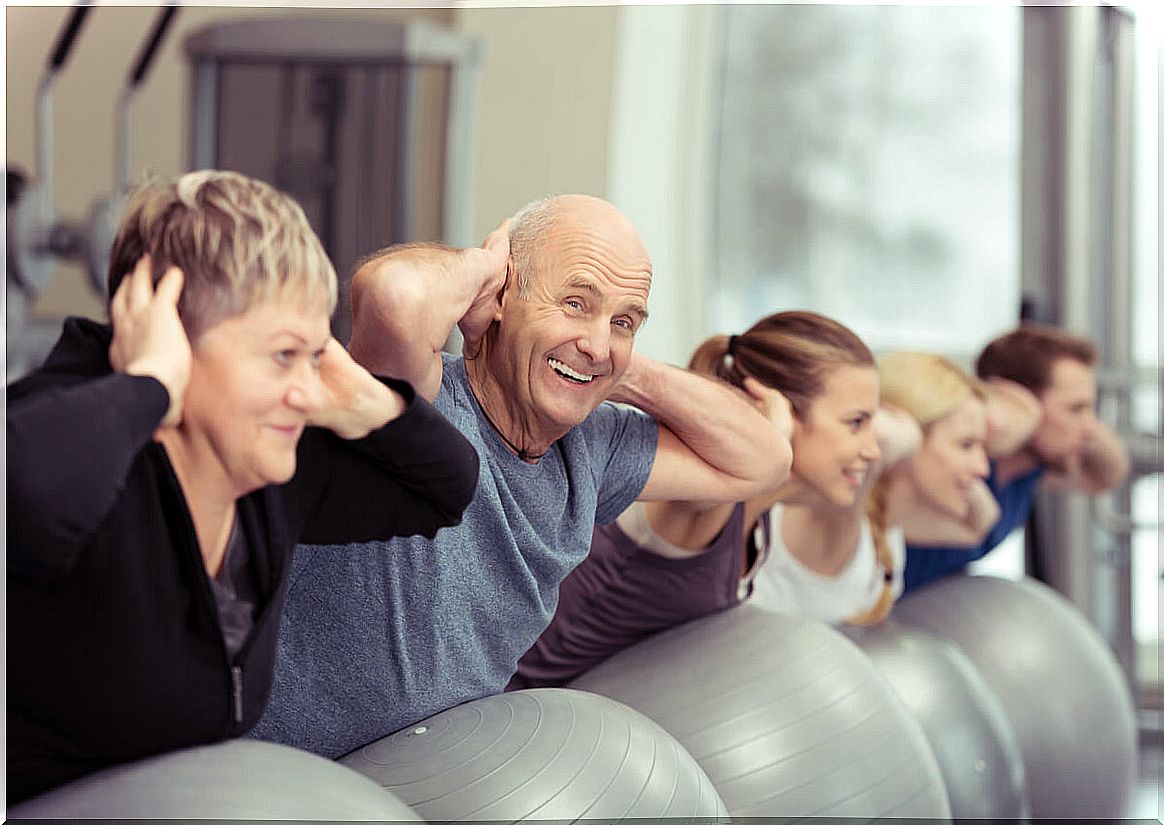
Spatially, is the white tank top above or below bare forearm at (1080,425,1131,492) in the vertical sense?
below

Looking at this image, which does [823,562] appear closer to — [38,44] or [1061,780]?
[1061,780]

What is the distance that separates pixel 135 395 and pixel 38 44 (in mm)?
3397

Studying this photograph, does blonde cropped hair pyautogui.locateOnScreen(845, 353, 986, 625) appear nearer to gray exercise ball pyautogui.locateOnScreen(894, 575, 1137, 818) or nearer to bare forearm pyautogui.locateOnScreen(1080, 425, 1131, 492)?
gray exercise ball pyautogui.locateOnScreen(894, 575, 1137, 818)

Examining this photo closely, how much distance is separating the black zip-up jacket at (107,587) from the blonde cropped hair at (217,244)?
0.07 m

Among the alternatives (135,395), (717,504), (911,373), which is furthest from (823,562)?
(135,395)

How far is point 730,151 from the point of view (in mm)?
4051

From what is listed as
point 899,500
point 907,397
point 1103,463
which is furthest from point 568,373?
point 1103,463

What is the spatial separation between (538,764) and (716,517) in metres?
0.56

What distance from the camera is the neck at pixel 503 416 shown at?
1.26m

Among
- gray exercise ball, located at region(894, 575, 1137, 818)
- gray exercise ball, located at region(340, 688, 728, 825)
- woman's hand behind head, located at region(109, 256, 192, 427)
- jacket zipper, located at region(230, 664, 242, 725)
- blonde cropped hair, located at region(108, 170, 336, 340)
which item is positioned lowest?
gray exercise ball, located at region(894, 575, 1137, 818)

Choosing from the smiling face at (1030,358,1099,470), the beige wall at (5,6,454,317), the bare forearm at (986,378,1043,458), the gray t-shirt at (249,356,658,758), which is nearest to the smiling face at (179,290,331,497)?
the gray t-shirt at (249,356,658,758)

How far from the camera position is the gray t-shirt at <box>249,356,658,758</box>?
3.82 ft

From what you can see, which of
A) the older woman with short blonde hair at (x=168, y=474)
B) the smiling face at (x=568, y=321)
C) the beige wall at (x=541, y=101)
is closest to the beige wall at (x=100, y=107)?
the beige wall at (x=541, y=101)

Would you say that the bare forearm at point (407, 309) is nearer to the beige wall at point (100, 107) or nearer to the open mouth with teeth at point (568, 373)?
the open mouth with teeth at point (568, 373)
